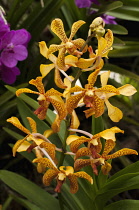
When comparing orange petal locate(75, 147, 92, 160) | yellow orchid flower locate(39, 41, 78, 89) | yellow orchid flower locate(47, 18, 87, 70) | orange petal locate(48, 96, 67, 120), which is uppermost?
yellow orchid flower locate(47, 18, 87, 70)

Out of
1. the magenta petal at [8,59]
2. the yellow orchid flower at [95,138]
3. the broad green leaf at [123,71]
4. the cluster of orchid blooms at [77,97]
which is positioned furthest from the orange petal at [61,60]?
A: the broad green leaf at [123,71]

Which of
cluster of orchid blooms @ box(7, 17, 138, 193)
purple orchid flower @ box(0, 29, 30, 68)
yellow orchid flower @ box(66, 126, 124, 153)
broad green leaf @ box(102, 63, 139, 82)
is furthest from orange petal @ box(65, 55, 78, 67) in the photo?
broad green leaf @ box(102, 63, 139, 82)

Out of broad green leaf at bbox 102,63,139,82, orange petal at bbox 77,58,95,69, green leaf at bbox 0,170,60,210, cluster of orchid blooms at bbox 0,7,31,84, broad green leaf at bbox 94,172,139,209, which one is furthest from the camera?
broad green leaf at bbox 102,63,139,82

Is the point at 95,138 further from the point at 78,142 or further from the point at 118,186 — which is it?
the point at 118,186

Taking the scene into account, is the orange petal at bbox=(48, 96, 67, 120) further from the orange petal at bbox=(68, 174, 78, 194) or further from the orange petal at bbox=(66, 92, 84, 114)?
the orange petal at bbox=(68, 174, 78, 194)

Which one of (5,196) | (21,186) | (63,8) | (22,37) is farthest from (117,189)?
(63,8)

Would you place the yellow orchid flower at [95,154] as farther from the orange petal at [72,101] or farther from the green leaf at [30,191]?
the green leaf at [30,191]

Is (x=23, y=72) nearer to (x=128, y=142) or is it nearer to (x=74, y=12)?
(x=74, y=12)
